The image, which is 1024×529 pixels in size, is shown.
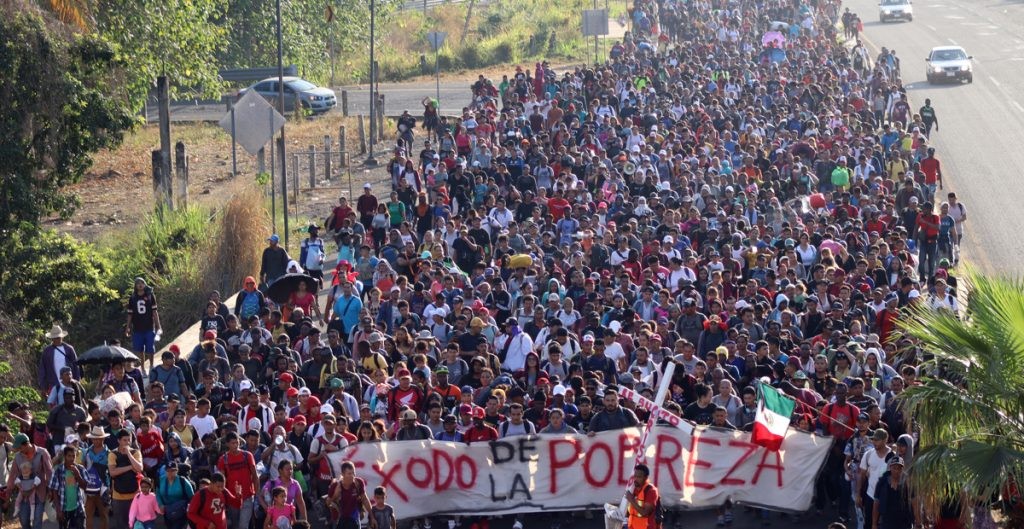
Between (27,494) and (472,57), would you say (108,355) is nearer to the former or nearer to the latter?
(27,494)

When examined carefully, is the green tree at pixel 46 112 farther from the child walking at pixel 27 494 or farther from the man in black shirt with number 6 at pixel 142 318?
the child walking at pixel 27 494

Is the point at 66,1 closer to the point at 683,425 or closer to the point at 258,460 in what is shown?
the point at 258,460

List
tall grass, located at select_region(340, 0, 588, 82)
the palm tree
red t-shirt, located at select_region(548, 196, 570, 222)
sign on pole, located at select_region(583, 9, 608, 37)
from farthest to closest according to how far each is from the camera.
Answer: tall grass, located at select_region(340, 0, 588, 82) < sign on pole, located at select_region(583, 9, 608, 37) < red t-shirt, located at select_region(548, 196, 570, 222) < the palm tree

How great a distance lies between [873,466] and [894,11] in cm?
5148

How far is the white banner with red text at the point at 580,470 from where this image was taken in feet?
48.9

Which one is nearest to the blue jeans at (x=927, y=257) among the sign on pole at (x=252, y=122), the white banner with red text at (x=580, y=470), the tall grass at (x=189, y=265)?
the white banner with red text at (x=580, y=470)

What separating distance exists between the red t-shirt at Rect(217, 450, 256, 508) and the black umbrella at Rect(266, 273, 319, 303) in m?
6.04

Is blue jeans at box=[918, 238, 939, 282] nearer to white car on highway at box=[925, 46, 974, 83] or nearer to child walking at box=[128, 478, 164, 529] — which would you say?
child walking at box=[128, 478, 164, 529]

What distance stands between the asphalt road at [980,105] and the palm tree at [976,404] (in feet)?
32.5

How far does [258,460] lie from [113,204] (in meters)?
20.0

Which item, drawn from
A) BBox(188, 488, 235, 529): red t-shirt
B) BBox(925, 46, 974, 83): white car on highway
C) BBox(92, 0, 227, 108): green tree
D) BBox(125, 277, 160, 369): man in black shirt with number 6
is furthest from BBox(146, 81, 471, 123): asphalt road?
BBox(188, 488, 235, 529): red t-shirt

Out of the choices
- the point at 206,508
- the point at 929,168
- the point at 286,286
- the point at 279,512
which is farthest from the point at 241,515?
the point at 929,168

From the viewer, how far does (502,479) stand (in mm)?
15062

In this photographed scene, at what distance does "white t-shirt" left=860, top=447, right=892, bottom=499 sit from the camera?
45.3 feet
